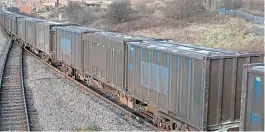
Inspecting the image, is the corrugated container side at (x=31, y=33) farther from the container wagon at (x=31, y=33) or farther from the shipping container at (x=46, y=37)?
the shipping container at (x=46, y=37)

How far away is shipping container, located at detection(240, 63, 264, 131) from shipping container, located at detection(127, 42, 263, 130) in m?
1.57

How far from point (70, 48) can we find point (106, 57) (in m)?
4.82

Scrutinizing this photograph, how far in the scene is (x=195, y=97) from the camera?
987cm

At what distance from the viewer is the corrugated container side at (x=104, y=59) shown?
46.5ft

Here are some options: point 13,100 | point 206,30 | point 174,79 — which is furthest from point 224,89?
point 206,30

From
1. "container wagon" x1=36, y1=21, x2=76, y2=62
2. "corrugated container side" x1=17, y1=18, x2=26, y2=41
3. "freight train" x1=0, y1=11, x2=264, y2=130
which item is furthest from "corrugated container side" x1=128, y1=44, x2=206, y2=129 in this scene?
"corrugated container side" x1=17, y1=18, x2=26, y2=41

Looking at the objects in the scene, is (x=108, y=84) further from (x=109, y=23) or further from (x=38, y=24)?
(x=109, y=23)

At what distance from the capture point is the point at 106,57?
1543 cm

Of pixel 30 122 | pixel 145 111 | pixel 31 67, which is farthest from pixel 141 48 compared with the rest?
pixel 31 67

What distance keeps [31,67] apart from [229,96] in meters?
16.7

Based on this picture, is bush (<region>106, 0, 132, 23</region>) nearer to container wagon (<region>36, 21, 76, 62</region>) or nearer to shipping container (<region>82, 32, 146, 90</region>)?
container wagon (<region>36, 21, 76, 62</region>)

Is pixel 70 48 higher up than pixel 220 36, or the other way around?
pixel 220 36

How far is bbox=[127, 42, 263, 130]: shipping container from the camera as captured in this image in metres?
9.61

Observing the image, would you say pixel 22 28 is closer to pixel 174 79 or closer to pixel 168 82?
pixel 168 82
